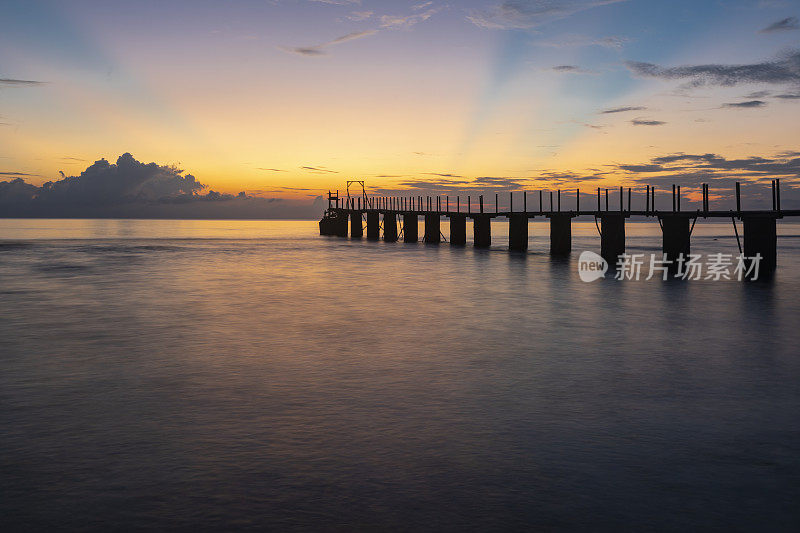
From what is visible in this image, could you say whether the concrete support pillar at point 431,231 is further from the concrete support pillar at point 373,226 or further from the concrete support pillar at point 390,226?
the concrete support pillar at point 373,226

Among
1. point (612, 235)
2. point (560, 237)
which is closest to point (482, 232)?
point (560, 237)

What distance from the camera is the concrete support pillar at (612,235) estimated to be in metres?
46.3

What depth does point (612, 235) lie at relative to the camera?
46.6 meters

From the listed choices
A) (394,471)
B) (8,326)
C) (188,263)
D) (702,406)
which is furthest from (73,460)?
(188,263)

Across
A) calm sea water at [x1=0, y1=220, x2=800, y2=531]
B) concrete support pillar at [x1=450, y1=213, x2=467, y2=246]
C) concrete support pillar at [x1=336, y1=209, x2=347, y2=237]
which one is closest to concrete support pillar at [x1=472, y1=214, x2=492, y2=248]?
concrete support pillar at [x1=450, y1=213, x2=467, y2=246]

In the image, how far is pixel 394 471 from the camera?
7203mm

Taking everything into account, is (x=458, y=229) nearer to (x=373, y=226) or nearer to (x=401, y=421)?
(x=373, y=226)

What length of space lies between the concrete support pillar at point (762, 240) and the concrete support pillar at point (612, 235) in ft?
30.7

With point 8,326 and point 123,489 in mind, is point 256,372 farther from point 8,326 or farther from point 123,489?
point 8,326

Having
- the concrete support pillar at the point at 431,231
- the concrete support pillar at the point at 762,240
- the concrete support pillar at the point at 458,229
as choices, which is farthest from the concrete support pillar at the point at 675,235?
the concrete support pillar at the point at 431,231

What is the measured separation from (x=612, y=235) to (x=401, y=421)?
4034cm

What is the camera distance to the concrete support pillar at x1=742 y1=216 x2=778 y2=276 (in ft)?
119

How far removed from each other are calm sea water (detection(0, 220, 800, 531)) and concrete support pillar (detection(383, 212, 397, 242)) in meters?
69.8
